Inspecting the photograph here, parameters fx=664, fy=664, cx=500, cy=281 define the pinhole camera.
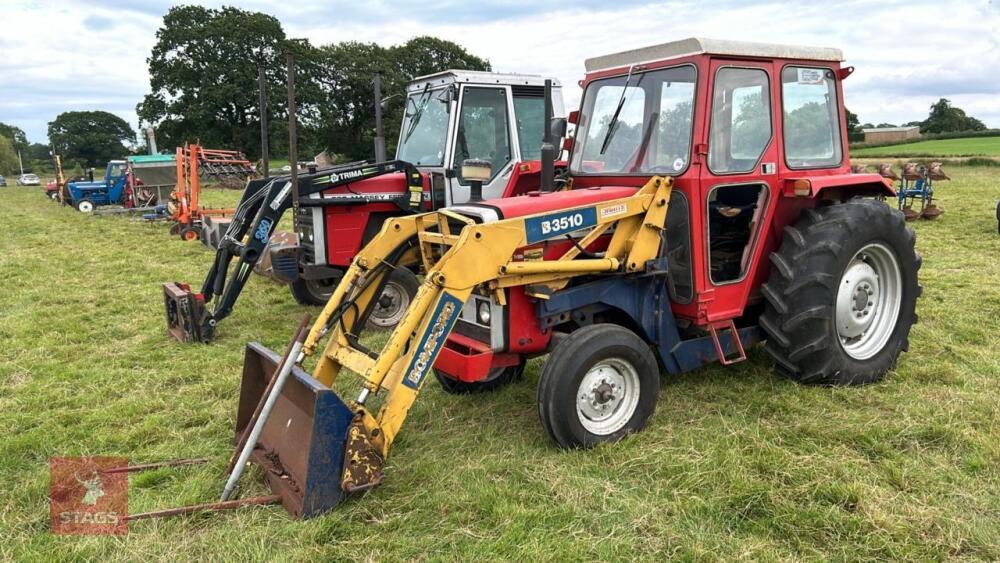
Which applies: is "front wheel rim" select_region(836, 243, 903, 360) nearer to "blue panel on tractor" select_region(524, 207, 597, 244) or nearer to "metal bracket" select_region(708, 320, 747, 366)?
"metal bracket" select_region(708, 320, 747, 366)

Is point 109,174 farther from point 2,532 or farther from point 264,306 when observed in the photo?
point 2,532

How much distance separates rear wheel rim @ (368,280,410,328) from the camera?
6.33 meters

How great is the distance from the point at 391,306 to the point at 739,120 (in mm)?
3612

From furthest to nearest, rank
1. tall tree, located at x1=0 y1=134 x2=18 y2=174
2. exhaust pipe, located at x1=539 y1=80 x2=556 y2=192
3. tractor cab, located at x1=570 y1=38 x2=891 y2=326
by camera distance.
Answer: tall tree, located at x1=0 y1=134 x2=18 y2=174 → exhaust pipe, located at x1=539 y1=80 x2=556 y2=192 → tractor cab, located at x1=570 y1=38 x2=891 y2=326

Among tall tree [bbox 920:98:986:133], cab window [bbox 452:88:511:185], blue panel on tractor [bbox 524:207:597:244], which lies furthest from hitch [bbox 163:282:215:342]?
tall tree [bbox 920:98:986:133]

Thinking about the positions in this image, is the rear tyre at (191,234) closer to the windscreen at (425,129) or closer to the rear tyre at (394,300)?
the windscreen at (425,129)

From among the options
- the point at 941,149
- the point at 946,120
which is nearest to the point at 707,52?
the point at 941,149

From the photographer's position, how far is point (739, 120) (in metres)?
4.14

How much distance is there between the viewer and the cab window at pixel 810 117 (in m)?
4.36

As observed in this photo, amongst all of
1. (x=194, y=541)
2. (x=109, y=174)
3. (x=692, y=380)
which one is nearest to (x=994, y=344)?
(x=692, y=380)

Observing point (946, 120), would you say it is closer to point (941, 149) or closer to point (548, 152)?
point (941, 149)

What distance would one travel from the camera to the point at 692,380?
4.66m

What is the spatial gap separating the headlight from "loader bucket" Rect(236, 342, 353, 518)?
1026 mm

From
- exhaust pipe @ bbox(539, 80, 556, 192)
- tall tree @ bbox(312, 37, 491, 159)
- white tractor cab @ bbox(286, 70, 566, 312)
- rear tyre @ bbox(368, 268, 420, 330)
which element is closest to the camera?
exhaust pipe @ bbox(539, 80, 556, 192)
